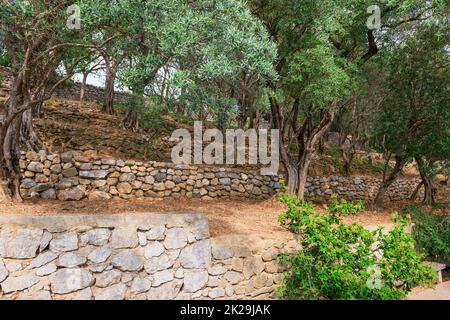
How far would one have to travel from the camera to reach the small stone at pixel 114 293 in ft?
16.2

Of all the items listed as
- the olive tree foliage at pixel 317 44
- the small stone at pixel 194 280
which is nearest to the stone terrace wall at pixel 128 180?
the olive tree foliage at pixel 317 44

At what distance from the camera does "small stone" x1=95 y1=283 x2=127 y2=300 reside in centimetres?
494

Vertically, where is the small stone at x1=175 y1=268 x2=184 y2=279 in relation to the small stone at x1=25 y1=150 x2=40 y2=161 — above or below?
below

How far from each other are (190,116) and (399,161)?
35.0ft

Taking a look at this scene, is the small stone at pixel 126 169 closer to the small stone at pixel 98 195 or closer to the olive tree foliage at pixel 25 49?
the small stone at pixel 98 195

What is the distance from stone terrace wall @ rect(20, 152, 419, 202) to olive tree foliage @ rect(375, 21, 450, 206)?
3943 mm

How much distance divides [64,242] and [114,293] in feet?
3.84

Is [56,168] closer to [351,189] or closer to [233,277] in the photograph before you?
[233,277]

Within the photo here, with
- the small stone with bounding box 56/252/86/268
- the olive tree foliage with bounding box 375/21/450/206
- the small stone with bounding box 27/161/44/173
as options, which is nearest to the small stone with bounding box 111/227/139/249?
the small stone with bounding box 56/252/86/268

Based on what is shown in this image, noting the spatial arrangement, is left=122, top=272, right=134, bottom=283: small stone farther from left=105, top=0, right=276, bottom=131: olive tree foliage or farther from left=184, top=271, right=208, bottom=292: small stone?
left=105, top=0, right=276, bottom=131: olive tree foliage

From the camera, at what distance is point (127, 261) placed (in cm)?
521
